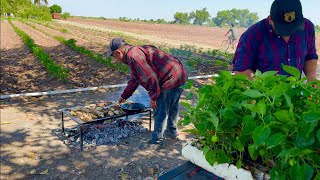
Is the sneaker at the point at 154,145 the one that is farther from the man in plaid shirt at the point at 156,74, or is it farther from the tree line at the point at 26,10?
the tree line at the point at 26,10

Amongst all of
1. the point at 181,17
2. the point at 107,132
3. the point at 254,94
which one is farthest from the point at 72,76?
the point at 181,17

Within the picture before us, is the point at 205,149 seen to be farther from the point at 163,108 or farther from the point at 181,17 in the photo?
the point at 181,17

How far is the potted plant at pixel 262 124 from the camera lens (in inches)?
39.6

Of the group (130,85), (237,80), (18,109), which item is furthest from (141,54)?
(18,109)

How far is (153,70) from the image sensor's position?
399 centimetres

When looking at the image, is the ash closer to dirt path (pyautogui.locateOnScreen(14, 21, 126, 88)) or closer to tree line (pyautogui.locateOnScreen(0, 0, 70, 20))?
dirt path (pyautogui.locateOnScreen(14, 21, 126, 88))

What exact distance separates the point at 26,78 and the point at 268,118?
889 centimetres

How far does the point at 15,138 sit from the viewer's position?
4895 millimetres

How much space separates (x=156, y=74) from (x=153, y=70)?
0.13 metres

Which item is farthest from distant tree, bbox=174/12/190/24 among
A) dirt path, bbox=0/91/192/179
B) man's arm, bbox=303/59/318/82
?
man's arm, bbox=303/59/318/82

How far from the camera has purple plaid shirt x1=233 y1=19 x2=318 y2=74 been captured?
8.95 ft

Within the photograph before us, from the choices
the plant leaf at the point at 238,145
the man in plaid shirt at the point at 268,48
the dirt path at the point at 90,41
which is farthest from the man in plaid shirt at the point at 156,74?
the dirt path at the point at 90,41

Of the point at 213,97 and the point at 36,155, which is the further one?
the point at 36,155

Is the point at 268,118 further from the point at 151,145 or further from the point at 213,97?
the point at 151,145
